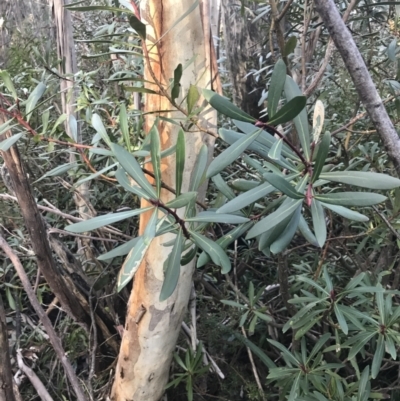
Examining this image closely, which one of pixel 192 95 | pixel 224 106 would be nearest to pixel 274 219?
pixel 224 106

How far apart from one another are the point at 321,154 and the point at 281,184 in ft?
0.22

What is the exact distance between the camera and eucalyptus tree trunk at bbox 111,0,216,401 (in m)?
0.77

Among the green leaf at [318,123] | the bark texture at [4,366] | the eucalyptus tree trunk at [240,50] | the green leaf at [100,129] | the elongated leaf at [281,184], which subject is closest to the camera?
the elongated leaf at [281,184]

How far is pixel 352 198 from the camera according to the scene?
51 cm

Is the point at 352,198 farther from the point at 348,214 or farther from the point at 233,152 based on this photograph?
the point at 233,152

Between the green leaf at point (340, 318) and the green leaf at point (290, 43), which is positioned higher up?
the green leaf at point (290, 43)

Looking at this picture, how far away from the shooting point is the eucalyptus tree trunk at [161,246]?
2.52 ft

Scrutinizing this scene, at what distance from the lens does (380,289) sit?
0.81m

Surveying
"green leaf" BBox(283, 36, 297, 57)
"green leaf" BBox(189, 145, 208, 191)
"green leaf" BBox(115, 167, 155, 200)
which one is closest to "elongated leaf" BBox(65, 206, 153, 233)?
"green leaf" BBox(115, 167, 155, 200)

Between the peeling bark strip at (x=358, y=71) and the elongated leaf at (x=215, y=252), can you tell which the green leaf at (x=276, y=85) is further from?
the elongated leaf at (x=215, y=252)

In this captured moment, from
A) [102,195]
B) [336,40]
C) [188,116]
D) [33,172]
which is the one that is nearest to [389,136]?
[336,40]

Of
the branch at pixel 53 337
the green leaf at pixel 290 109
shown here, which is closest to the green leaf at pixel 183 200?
the green leaf at pixel 290 109

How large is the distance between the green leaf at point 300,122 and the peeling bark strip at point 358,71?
0.09 metres

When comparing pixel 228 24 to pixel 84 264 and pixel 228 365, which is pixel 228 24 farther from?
pixel 228 365
